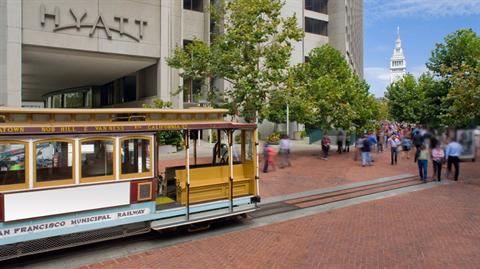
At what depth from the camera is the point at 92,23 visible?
1056 inches

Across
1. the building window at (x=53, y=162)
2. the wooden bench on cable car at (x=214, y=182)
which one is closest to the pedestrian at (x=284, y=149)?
the wooden bench on cable car at (x=214, y=182)

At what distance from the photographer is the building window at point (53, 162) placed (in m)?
6.57

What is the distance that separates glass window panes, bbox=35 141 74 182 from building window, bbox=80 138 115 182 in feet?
0.77

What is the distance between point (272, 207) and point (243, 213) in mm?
1911

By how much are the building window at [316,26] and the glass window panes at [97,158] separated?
4406 centimetres

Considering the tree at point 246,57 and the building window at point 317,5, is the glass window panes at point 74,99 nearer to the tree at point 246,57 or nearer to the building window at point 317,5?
the building window at point 317,5

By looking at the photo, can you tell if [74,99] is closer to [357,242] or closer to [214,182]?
[214,182]

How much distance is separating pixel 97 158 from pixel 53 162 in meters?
0.78

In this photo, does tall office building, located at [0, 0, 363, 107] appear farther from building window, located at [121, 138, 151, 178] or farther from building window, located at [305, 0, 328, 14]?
building window, located at [305, 0, 328, 14]

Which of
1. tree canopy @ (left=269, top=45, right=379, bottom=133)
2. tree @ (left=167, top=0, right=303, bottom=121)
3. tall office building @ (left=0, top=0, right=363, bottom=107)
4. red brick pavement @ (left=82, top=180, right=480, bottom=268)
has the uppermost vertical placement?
tall office building @ (left=0, top=0, right=363, bottom=107)

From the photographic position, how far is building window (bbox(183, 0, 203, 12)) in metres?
36.6

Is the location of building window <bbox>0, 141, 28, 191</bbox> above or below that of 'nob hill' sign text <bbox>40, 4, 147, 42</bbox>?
below

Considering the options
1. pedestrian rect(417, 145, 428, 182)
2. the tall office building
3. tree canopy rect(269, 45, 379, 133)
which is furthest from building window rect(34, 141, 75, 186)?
tree canopy rect(269, 45, 379, 133)

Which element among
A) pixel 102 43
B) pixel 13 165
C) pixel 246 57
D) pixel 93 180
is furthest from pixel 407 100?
pixel 13 165
